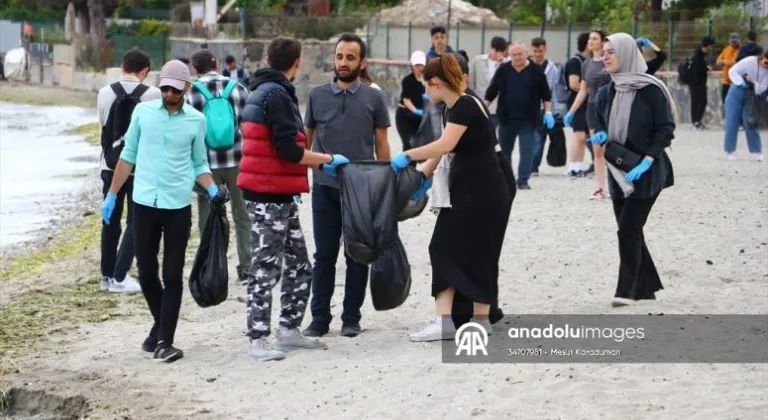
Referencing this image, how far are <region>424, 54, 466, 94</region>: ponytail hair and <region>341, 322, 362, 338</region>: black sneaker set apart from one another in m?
1.64

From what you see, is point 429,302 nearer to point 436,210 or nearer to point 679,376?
point 436,210

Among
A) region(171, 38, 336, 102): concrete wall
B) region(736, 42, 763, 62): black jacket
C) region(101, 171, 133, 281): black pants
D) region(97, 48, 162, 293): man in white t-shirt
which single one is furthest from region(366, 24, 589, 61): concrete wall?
region(97, 48, 162, 293): man in white t-shirt

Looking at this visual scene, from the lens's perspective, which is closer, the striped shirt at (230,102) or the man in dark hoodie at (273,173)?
the man in dark hoodie at (273,173)

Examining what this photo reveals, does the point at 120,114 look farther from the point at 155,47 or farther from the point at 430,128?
the point at 155,47

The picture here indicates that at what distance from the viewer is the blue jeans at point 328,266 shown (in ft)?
27.8

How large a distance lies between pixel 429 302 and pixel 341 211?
177 centimetres

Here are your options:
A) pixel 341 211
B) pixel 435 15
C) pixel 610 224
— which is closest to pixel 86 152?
pixel 435 15

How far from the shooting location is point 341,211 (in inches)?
325

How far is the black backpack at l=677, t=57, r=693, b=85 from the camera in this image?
26292 millimetres

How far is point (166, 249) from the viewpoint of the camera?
8.20 m

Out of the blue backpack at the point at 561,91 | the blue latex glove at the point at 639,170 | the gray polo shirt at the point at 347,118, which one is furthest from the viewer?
the blue backpack at the point at 561,91

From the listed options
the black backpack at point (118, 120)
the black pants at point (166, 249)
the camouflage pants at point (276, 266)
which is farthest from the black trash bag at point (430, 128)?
the black pants at point (166, 249)

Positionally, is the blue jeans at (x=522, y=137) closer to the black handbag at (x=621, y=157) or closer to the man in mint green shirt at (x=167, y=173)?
the black handbag at (x=621, y=157)

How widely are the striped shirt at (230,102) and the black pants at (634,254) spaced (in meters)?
2.76
